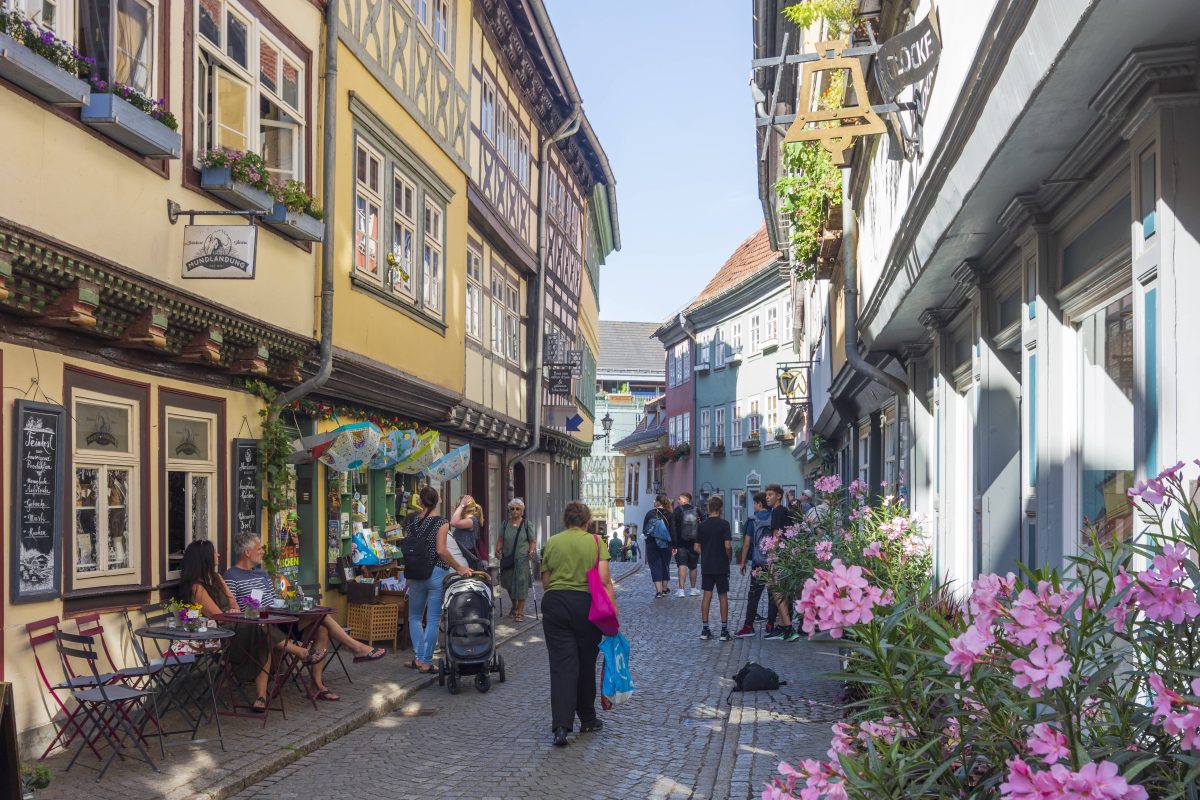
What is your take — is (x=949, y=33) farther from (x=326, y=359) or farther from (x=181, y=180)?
(x=326, y=359)

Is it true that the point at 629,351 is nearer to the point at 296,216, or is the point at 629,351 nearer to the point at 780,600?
the point at 780,600

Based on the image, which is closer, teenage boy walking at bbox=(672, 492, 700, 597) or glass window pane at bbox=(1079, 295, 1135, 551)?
glass window pane at bbox=(1079, 295, 1135, 551)

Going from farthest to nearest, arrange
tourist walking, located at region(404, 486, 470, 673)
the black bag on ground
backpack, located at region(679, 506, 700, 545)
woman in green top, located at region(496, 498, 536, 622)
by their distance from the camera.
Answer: backpack, located at region(679, 506, 700, 545)
woman in green top, located at region(496, 498, 536, 622)
tourist walking, located at region(404, 486, 470, 673)
the black bag on ground

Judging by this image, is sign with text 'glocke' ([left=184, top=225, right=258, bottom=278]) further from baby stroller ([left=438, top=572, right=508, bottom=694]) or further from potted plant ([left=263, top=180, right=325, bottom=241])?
baby stroller ([left=438, top=572, right=508, bottom=694])

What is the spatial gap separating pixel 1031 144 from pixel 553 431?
21584mm

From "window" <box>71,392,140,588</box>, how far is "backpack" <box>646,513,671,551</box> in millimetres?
12243

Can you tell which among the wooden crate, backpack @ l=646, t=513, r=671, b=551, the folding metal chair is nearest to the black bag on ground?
the wooden crate

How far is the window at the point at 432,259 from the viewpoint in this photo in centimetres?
1616

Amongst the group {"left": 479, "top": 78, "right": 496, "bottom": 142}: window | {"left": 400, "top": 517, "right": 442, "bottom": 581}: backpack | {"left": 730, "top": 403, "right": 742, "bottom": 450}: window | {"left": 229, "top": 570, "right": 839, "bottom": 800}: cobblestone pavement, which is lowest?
{"left": 229, "top": 570, "right": 839, "bottom": 800}: cobblestone pavement

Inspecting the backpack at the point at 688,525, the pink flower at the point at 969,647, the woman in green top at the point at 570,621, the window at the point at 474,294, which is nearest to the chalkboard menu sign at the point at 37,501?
the woman in green top at the point at 570,621

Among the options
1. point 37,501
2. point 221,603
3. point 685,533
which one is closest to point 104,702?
point 37,501

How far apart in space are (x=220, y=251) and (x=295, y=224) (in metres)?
1.92

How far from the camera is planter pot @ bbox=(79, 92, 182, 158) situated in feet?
26.1

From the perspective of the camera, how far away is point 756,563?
15.0m
